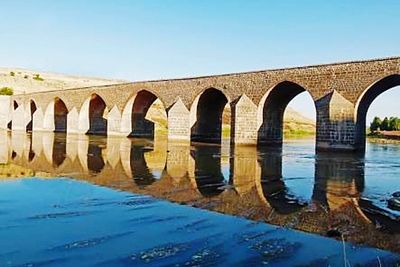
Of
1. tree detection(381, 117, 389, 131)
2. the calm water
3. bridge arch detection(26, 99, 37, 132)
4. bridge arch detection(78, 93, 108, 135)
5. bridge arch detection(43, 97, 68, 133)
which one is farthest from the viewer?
tree detection(381, 117, 389, 131)

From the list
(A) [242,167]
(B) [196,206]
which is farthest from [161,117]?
(B) [196,206]

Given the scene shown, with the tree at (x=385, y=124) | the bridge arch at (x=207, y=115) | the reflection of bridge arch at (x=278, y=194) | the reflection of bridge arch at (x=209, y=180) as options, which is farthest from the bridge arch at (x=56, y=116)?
the tree at (x=385, y=124)

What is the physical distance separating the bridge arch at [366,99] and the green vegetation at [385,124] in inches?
2083

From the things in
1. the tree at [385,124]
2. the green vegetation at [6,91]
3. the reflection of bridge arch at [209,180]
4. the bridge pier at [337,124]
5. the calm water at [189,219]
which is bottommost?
the calm water at [189,219]

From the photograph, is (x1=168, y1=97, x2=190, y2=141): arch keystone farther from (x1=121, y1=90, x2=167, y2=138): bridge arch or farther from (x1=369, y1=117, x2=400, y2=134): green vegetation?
(x1=369, y1=117, x2=400, y2=134): green vegetation

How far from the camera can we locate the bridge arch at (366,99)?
82.9 feet

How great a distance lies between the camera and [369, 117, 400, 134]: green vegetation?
78269mm

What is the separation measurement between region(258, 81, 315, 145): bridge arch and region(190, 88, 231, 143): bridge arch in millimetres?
4632

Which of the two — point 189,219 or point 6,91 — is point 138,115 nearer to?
point 6,91

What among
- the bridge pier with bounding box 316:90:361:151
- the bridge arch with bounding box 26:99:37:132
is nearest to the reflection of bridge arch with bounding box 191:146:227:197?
the bridge pier with bounding box 316:90:361:151

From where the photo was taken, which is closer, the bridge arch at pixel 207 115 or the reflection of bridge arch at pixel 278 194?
the reflection of bridge arch at pixel 278 194

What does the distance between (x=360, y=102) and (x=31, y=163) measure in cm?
1922

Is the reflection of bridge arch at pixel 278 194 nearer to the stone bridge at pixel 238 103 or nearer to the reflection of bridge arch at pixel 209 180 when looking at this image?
the reflection of bridge arch at pixel 209 180

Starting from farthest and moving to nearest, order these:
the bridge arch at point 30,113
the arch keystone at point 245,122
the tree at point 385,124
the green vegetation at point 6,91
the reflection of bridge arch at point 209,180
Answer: the tree at point 385,124 < the green vegetation at point 6,91 < the bridge arch at point 30,113 < the arch keystone at point 245,122 < the reflection of bridge arch at point 209,180
